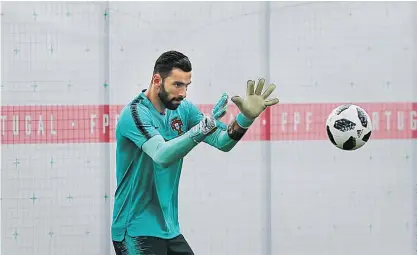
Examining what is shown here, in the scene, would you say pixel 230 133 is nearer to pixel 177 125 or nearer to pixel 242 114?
pixel 242 114

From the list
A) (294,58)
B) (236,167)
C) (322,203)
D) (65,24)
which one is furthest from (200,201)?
(65,24)

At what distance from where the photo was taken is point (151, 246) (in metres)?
2.90

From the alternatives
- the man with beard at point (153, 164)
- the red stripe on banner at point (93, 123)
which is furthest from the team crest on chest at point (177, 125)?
the red stripe on banner at point (93, 123)

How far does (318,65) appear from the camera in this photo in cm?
386

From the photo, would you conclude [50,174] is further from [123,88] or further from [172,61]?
[172,61]

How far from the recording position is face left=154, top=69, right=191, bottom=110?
9.98ft

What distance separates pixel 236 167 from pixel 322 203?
53 centimetres

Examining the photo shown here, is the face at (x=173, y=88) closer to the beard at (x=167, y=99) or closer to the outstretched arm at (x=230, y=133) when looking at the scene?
the beard at (x=167, y=99)

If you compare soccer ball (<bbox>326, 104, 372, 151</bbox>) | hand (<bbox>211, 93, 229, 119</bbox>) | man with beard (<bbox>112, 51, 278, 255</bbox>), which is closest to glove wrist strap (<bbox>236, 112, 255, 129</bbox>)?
man with beard (<bbox>112, 51, 278, 255</bbox>)

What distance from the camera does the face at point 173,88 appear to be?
3.04 meters

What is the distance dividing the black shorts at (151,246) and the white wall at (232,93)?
0.84 metres

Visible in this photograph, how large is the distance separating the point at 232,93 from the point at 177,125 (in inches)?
30.3

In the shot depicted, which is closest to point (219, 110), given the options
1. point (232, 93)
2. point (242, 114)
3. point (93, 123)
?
point (242, 114)

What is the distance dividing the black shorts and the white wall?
844mm
